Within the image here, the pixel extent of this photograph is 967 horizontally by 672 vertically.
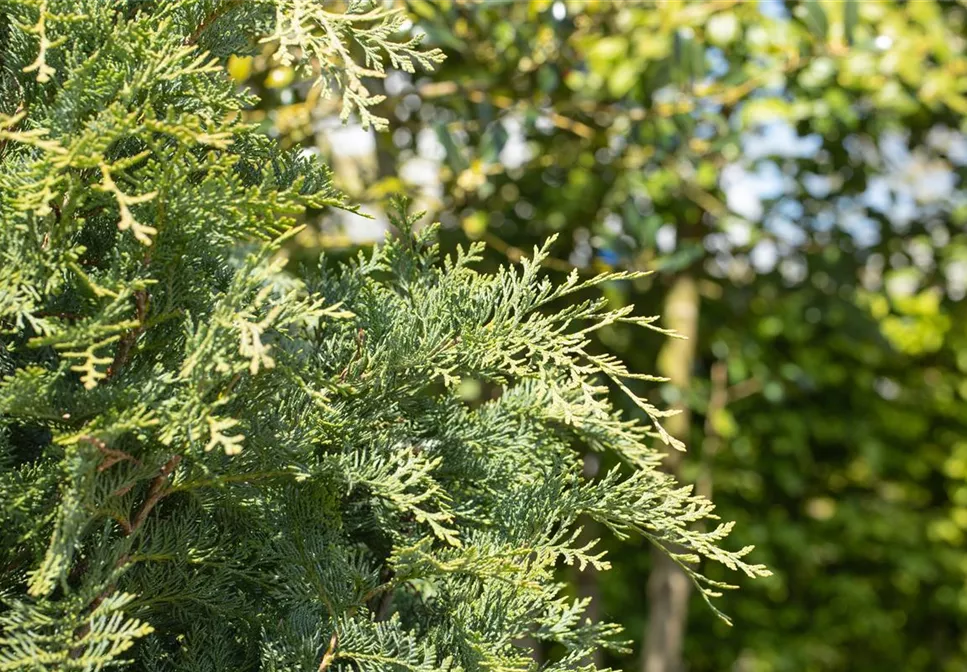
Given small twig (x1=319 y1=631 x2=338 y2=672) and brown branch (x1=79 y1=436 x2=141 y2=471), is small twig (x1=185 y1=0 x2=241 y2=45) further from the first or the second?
small twig (x1=319 y1=631 x2=338 y2=672)

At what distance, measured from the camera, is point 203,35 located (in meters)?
1.19

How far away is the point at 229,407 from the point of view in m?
1.07

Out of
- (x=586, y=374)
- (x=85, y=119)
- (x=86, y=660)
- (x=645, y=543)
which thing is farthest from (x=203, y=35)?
(x=645, y=543)

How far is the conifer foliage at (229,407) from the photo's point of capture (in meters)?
0.97

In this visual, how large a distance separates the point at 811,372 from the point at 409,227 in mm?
3135

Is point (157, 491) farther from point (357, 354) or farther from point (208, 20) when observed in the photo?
point (208, 20)

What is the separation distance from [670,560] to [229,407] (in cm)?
242

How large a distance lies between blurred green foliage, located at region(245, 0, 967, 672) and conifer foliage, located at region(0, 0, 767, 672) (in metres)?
1.12

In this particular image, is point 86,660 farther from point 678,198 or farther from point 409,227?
point 678,198

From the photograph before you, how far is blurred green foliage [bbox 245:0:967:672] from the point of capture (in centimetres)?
257

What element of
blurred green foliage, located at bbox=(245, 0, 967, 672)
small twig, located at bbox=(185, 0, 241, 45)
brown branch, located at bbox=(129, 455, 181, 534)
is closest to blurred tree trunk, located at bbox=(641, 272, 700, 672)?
blurred green foliage, located at bbox=(245, 0, 967, 672)

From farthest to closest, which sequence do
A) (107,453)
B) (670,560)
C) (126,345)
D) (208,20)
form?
(670,560) < (208,20) < (126,345) < (107,453)

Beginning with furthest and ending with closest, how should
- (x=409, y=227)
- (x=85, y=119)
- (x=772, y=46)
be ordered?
(x=772, y=46)
(x=409, y=227)
(x=85, y=119)

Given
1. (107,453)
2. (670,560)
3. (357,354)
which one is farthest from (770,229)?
(107,453)
